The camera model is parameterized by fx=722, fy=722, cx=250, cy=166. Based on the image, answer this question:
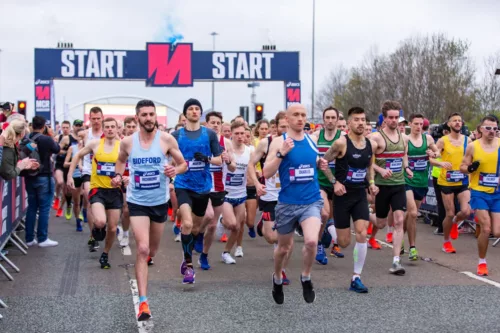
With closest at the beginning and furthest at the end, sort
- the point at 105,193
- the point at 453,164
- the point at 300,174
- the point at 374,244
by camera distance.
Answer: the point at 300,174
the point at 105,193
the point at 453,164
the point at 374,244

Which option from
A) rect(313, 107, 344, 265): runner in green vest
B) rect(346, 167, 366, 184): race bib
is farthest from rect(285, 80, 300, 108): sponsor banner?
rect(346, 167, 366, 184): race bib

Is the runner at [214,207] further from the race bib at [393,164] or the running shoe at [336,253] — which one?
the race bib at [393,164]

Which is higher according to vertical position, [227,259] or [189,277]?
[189,277]

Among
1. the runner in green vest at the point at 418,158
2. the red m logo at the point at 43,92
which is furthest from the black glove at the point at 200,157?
the red m logo at the point at 43,92

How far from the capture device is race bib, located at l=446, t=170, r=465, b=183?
36.9 feet

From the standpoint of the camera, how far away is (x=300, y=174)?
23.9ft

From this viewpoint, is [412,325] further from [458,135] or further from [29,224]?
[29,224]

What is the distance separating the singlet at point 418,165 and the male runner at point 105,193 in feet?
14.3

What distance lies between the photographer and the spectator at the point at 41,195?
472 inches

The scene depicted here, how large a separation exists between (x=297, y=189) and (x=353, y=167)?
4.63 feet

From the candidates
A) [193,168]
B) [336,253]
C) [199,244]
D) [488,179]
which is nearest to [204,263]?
[199,244]

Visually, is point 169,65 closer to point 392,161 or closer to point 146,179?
point 392,161

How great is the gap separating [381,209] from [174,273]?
9.45 feet

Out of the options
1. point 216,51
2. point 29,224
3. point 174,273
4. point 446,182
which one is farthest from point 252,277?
point 216,51
